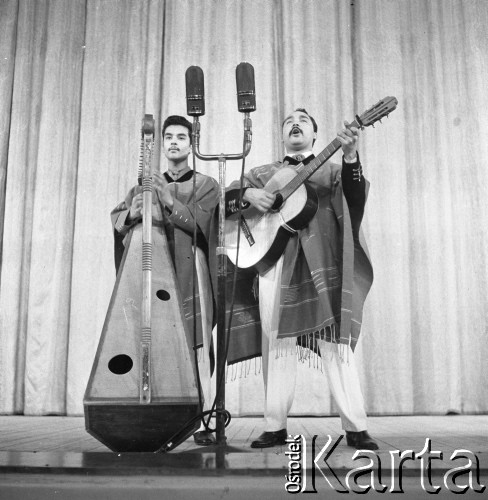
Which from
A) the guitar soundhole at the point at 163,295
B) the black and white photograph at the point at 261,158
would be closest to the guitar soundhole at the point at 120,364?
the guitar soundhole at the point at 163,295

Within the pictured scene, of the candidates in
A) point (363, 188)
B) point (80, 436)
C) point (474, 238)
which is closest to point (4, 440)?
point (80, 436)

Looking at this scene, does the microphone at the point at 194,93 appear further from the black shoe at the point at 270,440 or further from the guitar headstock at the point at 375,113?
the black shoe at the point at 270,440

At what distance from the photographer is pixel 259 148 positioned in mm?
3871

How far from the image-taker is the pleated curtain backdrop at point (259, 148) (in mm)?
3727

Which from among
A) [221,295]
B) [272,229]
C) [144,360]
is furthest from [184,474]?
[272,229]

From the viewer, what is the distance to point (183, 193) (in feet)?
7.65

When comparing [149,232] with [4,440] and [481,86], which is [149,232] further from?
[481,86]

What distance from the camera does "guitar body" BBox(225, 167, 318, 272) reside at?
2016mm

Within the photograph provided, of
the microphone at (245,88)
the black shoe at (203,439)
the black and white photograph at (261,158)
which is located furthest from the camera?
the black and white photograph at (261,158)

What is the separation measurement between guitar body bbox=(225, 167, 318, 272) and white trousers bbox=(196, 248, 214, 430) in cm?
21

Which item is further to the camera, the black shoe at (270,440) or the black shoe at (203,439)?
the black shoe at (203,439)

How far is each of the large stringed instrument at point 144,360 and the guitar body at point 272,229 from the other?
0.32 metres

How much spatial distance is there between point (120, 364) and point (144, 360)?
0.10 m

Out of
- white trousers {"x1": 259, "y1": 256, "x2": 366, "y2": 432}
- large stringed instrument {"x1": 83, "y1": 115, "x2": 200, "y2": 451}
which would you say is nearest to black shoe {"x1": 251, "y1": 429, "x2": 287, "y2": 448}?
white trousers {"x1": 259, "y1": 256, "x2": 366, "y2": 432}
